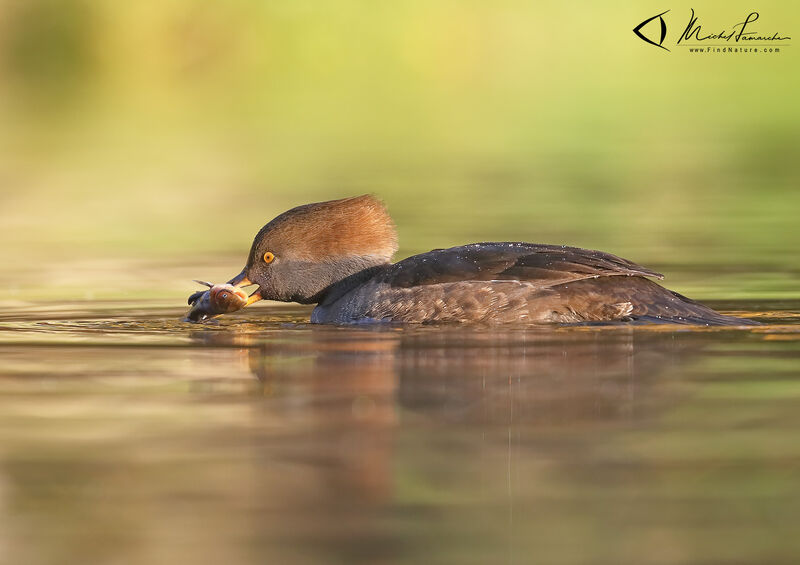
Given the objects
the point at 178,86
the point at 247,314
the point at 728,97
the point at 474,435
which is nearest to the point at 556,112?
the point at 728,97

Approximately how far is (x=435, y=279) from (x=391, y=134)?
862 inches

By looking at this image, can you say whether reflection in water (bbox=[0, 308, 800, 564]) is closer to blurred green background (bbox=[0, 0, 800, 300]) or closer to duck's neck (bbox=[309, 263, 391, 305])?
duck's neck (bbox=[309, 263, 391, 305])

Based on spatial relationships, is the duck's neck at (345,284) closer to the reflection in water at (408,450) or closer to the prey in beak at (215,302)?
the prey in beak at (215,302)

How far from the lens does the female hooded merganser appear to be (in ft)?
31.1

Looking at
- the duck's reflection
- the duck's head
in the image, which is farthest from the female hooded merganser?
the duck's reflection

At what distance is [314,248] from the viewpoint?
35.2ft

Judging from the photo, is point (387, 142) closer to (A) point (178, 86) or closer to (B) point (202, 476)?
(A) point (178, 86)

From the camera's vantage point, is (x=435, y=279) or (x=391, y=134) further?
(x=391, y=134)

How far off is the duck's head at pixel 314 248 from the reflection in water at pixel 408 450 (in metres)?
1.71

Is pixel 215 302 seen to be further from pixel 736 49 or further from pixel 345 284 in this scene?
pixel 736 49

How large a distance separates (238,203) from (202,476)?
45.5 feet

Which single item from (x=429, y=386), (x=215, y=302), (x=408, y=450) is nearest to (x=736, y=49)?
(x=215, y=302)

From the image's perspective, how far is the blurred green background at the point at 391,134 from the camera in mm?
14781

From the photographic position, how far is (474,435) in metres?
6.29
